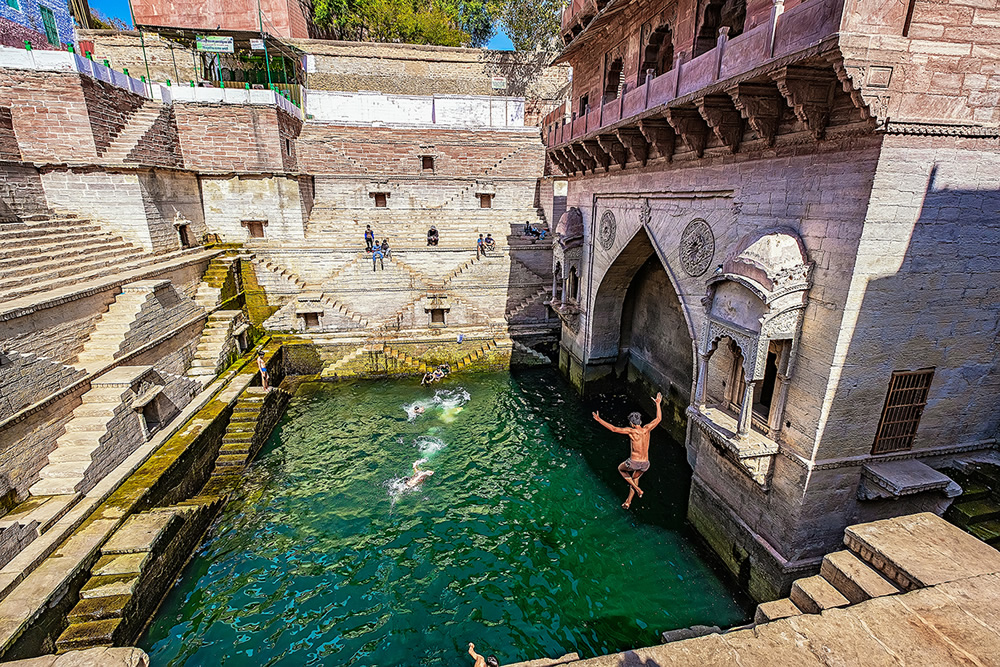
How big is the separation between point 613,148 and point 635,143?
3.35ft

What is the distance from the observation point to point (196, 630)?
653 cm

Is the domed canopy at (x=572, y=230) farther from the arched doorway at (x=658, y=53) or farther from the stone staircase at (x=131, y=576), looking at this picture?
the stone staircase at (x=131, y=576)

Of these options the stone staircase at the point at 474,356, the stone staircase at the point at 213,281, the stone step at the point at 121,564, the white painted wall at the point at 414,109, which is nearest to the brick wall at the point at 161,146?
the stone staircase at the point at 213,281

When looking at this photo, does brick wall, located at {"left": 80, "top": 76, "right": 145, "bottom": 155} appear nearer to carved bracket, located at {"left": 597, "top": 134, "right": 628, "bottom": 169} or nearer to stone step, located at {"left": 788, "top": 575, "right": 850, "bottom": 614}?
carved bracket, located at {"left": 597, "top": 134, "right": 628, "bottom": 169}

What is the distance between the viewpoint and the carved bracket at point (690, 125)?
7133 millimetres

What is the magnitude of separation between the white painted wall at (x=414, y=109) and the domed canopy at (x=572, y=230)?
13.0m

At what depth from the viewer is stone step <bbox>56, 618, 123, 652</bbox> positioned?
5.91 meters

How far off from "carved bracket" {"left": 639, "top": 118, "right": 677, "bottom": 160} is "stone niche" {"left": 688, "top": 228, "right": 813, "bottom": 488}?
285 cm

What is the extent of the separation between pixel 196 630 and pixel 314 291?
11227 mm

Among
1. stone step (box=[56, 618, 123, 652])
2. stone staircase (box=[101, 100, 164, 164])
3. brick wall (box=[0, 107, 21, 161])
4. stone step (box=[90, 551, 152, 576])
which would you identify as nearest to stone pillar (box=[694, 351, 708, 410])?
stone step (box=[90, 551, 152, 576])

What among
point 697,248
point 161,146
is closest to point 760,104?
point 697,248

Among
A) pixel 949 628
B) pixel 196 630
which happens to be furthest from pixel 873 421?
pixel 196 630

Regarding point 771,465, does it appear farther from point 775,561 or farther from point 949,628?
point 949,628

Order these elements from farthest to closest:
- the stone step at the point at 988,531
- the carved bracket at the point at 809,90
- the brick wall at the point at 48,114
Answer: the brick wall at the point at 48,114
the stone step at the point at 988,531
the carved bracket at the point at 809,90
